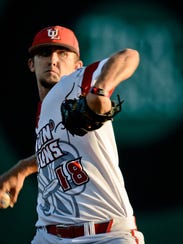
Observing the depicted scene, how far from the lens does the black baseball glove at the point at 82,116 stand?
251cm

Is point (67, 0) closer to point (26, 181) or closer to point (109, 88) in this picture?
point (26, 181)

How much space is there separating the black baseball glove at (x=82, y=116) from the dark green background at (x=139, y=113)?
246cm

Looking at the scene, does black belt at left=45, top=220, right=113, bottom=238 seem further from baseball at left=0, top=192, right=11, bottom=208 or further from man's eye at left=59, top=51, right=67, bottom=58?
man's eye at left=59, top=51, right=67, bottom=58

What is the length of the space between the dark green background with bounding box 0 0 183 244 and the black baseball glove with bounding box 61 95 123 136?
8.06 feet

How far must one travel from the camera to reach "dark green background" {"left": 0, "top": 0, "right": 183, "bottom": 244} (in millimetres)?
5070

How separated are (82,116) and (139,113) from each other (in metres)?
2.59

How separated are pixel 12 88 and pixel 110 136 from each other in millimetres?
2032

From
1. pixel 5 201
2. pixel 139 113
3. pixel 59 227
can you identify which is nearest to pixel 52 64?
pixel 5 201

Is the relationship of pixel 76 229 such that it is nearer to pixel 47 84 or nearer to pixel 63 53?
pixel 47 84

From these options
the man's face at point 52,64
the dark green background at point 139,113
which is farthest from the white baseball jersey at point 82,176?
the dark green background at point 139,113

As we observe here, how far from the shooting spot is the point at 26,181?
5.15 meters

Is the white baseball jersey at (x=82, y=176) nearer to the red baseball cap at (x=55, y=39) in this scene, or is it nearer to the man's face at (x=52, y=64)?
the man's face at (x=52, y=64)

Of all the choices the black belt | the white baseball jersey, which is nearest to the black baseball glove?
the white baseball jersey

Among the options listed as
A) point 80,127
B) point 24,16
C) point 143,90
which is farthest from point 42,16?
point 80,127
